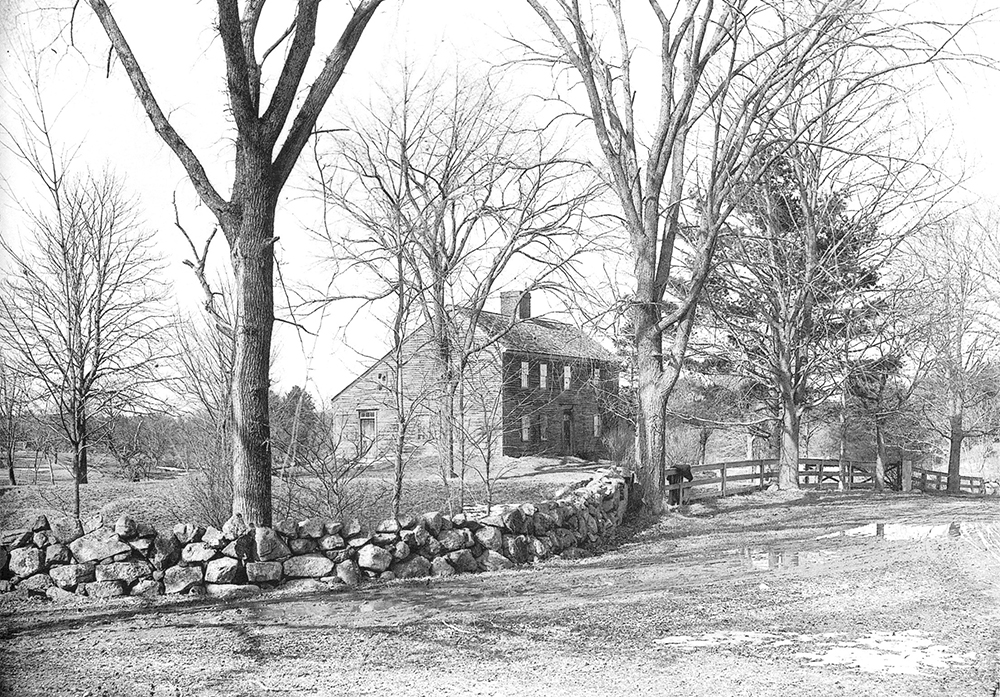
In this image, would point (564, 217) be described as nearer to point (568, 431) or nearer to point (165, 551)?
point (165, 551)

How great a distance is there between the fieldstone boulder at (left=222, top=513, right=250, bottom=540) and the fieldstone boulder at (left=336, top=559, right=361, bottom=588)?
905 mm

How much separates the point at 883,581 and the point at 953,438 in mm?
17227

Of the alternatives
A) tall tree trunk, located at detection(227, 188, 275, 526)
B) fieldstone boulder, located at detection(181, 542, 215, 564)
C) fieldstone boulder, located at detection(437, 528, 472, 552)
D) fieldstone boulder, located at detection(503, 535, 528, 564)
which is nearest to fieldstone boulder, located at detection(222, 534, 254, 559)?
fieldstone boulder, located at detection(181, 542, 215, 564)

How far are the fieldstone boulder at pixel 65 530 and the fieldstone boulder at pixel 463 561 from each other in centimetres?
336

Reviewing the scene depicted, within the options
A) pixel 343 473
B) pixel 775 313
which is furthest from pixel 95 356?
pixel 775 313

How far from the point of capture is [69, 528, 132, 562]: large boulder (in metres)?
7.14

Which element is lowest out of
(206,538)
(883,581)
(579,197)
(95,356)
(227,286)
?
(883,581)

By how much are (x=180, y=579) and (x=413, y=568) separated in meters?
2.12

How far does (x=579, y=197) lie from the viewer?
15539 millimetres

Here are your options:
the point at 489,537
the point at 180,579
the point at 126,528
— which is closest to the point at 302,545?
the point at 180,579

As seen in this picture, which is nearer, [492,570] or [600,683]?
[600,683]

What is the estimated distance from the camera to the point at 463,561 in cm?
859

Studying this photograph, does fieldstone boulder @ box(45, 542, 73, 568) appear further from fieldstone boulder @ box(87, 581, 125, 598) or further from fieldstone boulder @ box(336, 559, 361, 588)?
fieldstone boulder @ box(336, 559, 361, 588)

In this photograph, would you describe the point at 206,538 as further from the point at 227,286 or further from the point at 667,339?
the point at 667,339
